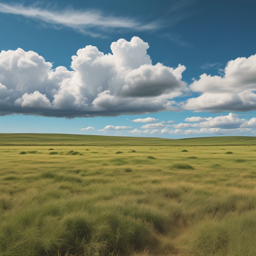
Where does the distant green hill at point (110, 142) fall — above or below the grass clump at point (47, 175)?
below

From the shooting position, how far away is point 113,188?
9.91 meters

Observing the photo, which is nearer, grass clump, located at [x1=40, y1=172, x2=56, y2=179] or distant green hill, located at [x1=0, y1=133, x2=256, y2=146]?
grass clump, located at [x1=40, y1=172, x2=56, y2=179]

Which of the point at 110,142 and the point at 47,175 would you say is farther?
the point at 110,142

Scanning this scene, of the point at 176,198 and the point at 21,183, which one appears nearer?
the point at 176,198

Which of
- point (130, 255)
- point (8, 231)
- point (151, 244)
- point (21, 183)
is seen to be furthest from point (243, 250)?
point (21, 183)

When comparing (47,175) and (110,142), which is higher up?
(47,175)

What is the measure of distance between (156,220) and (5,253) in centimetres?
414

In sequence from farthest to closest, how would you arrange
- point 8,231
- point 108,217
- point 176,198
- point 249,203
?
Result: point 176,198 → point 249,203 → point 108,217 → point 8,231

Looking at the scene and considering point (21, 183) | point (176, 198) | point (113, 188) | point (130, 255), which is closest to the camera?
point (130, 255)

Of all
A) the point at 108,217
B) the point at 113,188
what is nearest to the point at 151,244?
the point at 108,217

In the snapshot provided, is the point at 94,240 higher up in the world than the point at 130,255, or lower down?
higher up

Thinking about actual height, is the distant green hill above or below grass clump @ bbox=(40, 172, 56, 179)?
below

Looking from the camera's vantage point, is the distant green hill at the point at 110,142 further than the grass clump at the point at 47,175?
Yes

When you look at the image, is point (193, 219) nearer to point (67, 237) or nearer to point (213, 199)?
point (213, 199)
